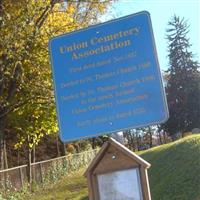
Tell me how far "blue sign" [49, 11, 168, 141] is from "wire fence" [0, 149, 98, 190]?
17.7 m


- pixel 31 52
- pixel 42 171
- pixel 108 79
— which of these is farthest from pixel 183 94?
pixel 108 79

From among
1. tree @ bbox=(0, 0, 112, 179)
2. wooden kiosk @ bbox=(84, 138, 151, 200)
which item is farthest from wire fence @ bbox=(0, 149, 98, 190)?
wooden kiosk @ bbox=(84, 138, 151, 200)

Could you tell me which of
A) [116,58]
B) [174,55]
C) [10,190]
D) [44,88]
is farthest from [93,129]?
[174,55]

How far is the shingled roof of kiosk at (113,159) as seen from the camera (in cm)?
531

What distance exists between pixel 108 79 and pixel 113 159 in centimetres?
81

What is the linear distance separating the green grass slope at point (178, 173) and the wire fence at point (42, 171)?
4528 mm

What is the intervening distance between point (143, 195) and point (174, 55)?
66210 mm

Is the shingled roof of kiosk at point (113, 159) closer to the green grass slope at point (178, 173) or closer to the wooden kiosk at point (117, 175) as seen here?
the wooden kiosk at point (117, 175)

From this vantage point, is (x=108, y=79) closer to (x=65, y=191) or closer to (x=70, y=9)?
(x=70, y=9)

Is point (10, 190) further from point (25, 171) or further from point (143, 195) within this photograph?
point (143, 195)

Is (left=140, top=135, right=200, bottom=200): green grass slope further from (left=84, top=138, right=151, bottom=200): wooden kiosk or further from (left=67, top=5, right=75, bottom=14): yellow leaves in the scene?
(left=84, top=138, right=151, bottom=200): wooden kiosk

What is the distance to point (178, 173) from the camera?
659 inches

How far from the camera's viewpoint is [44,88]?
2100 cm

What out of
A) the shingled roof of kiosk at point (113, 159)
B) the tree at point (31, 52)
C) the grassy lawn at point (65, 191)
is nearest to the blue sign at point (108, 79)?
the shingled roof of kiosk at point (113, 159)
